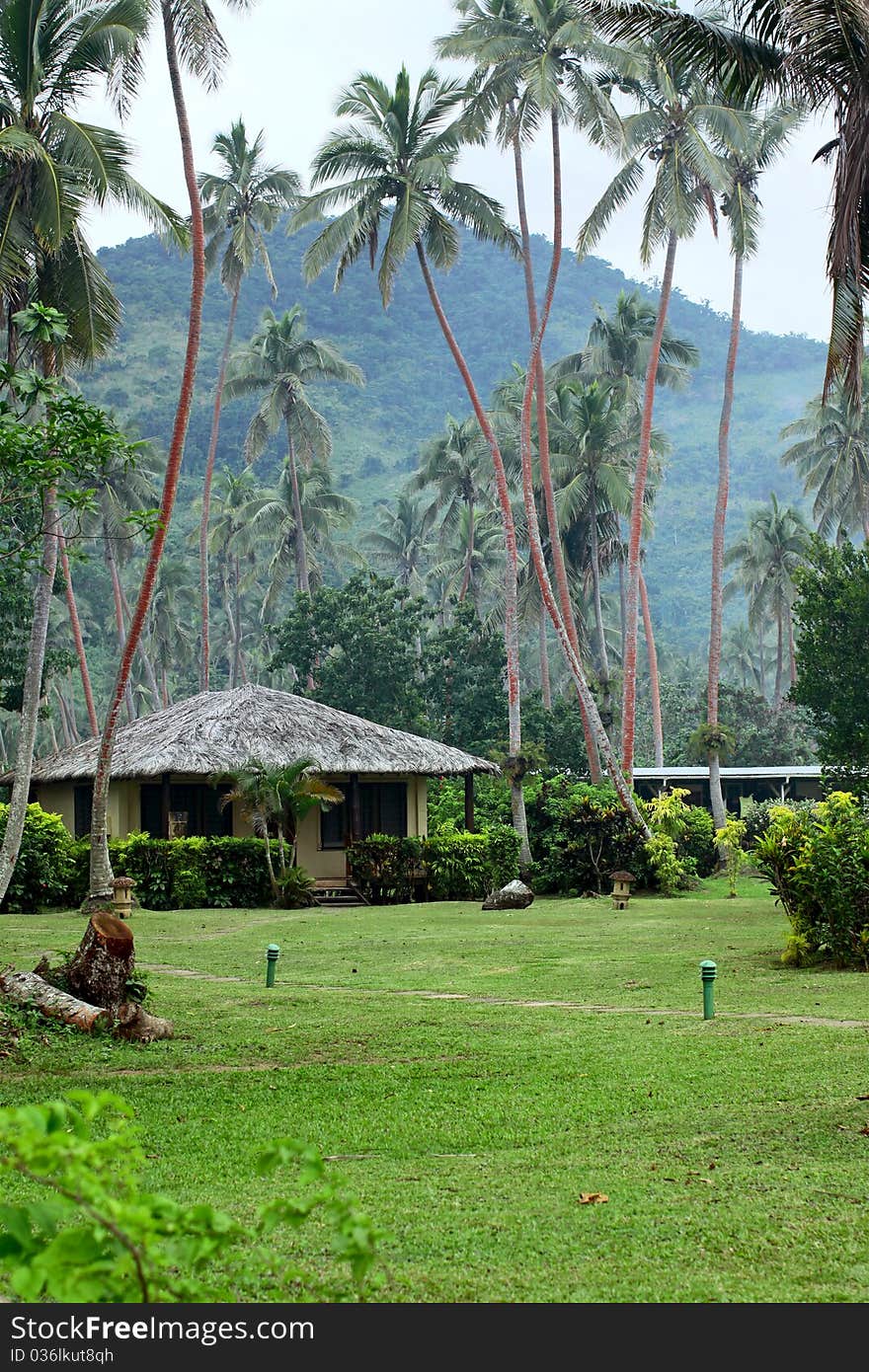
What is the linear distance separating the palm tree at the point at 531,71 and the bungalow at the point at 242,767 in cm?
900

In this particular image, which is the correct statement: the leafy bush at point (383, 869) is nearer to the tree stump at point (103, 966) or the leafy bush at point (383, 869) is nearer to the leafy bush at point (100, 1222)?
the tree stump at point (103, 966)

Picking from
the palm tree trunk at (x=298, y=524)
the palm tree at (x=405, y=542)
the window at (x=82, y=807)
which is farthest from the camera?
the palm tree at (x=405, y=542)

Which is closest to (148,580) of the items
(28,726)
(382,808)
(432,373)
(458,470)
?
(28,726)

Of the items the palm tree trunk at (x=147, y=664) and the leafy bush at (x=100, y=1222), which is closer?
the leafy bush at (x=100, y=1222)

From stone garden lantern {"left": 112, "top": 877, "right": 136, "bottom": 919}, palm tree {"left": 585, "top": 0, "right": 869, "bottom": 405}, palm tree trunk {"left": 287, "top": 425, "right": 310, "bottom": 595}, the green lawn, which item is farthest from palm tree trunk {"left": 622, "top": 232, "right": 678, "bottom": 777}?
palm tree {"left": 585, "top": 0, "right": 869, "bottom": 405}

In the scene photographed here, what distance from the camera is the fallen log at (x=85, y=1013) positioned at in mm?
10438

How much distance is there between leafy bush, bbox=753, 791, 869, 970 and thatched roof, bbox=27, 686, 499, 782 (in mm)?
14495

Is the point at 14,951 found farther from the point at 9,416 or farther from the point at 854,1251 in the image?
the point at 854,1251

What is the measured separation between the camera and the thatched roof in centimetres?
2858

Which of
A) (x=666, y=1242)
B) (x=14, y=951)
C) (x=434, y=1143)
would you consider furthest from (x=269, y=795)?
(x=666, y=1242)

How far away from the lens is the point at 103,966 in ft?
35.7

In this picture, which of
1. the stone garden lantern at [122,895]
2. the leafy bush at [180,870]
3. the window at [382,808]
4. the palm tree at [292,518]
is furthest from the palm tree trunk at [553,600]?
the palm tree at [292,518]

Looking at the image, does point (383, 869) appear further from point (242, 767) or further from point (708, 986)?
point (708, 986)

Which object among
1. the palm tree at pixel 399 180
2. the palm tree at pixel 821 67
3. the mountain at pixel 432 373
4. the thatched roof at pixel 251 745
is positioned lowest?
the thatched roof at pixel 251 745
